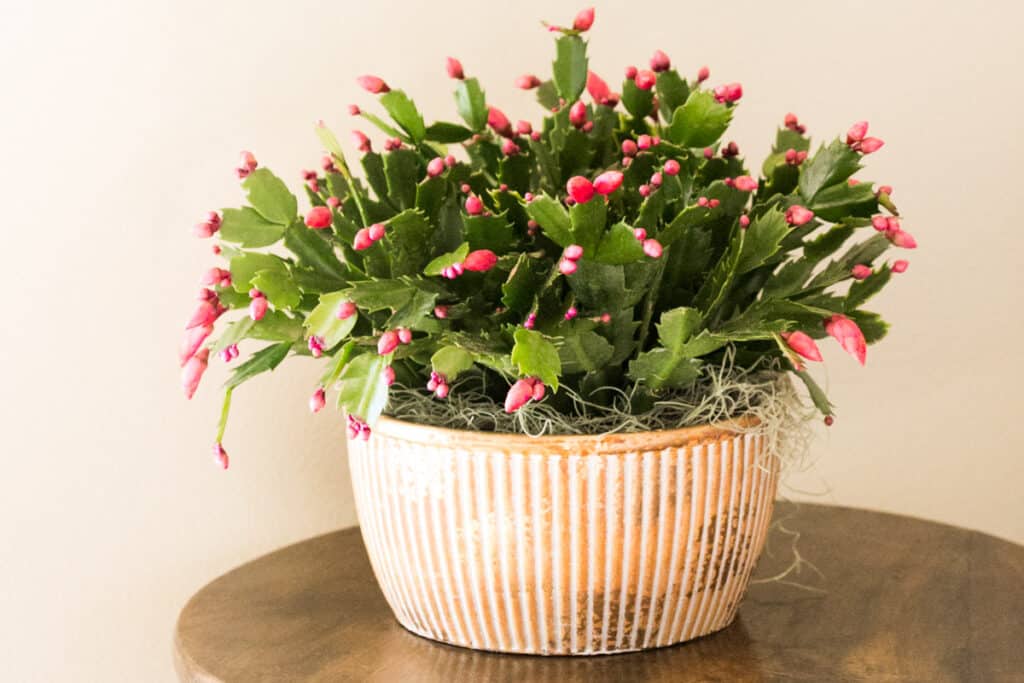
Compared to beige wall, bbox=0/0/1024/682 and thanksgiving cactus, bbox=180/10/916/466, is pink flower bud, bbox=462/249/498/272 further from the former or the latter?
beige wall, bbox=0/0/1024/682

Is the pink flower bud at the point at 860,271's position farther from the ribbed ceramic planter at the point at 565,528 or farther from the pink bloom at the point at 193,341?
the pink bloom at the point at 193,341

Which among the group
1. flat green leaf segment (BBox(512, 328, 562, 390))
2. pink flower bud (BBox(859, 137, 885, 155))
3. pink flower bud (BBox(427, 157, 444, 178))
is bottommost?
flat green leaf segment (BBox(512, 328, 562, 390))

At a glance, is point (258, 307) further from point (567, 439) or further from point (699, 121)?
point (699, 121)

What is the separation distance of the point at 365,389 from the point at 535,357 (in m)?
Answer: 0.11

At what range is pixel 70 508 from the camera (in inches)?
38.5

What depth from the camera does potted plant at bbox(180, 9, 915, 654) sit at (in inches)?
27.3

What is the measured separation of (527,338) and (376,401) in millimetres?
104

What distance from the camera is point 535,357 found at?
65 cm

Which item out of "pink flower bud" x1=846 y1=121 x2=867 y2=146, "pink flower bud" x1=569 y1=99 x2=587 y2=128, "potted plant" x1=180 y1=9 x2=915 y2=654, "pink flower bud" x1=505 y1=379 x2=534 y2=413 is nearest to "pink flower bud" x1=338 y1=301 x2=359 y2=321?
"potted plant" x1=180 y1=9 x2=915 y2=654

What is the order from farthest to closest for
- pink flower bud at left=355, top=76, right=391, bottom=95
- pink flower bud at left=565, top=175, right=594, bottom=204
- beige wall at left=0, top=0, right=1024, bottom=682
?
beige wall at left=0, top=0, right=1024, bottom=682 < pink flower bud at left=355, top=76, right=391, bottom=95 < pink flower bud at left=565, top=175, right=594, bottom=204

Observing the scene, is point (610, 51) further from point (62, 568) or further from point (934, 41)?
point (62, 568)

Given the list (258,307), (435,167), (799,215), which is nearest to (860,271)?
(799,215)

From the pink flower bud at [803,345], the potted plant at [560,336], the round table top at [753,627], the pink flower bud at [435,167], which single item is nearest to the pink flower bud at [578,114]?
the potted plant at [560,336]

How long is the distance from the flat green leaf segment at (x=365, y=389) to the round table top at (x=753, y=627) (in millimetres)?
202
